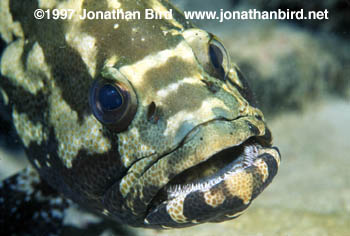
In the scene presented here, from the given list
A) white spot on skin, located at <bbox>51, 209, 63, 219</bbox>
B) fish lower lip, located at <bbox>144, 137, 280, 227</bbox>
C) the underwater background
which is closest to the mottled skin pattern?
fish lower lip, located at <bbox>144, 137, 280, 227</bbox>

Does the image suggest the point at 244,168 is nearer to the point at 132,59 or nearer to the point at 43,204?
the point at 132,59

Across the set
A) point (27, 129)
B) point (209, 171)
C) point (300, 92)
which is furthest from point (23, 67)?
point (300, 92)

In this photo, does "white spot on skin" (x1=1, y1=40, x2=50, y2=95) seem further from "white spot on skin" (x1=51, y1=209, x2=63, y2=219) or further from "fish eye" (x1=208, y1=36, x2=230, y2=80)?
"fish eye" (x1=208, y1=36, x2=230, y2=80)

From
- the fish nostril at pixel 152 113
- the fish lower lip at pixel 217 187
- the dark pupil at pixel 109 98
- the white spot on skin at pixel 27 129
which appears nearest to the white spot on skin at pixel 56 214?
the white spot on skin at pixel 27 129

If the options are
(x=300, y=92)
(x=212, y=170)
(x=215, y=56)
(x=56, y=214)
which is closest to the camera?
(x=212, y=170)

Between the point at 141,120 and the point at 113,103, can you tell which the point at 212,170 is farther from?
the point at 113,103
